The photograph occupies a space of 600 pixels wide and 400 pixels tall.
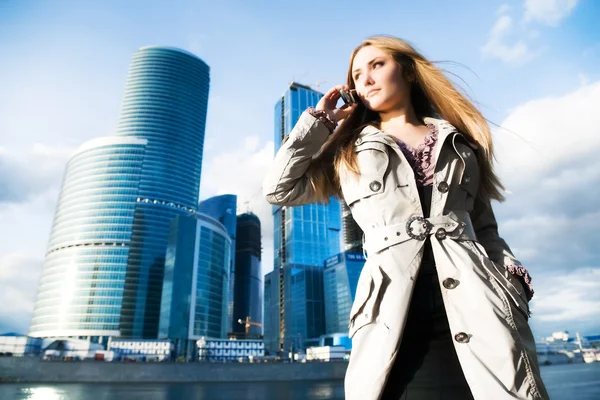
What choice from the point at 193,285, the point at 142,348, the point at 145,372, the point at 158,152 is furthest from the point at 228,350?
the point at 158,152

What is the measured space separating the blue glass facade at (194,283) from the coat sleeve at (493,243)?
255ft

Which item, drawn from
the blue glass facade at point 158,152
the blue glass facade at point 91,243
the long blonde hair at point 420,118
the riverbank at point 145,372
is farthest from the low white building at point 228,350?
the long blonde hair at point 420,118

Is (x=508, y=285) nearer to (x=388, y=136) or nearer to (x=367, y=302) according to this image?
(x=367, y=302)

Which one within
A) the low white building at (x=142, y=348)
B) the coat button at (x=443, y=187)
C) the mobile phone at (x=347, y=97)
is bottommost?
the low white building at (x=142, y=348)

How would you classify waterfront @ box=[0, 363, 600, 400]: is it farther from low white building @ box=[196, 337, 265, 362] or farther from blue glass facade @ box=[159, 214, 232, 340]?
blue glass facade @ box=[159, 214, 232, 340]

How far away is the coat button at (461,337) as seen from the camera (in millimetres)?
1182

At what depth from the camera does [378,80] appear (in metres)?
1.80

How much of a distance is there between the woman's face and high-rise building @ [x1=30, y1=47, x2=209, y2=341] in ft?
298

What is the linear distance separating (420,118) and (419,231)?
87cm

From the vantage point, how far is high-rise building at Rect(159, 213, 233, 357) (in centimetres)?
7163

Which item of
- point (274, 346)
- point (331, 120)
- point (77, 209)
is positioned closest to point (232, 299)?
point (274, 346)

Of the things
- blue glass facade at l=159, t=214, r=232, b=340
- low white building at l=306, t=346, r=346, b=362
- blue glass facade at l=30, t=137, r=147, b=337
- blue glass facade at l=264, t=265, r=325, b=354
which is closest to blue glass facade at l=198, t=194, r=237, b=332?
blue glass facade at l=264, t=265, r=325, b=354

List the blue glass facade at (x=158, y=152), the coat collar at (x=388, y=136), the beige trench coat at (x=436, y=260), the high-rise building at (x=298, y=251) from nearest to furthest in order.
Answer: the beige trench coat at (x=436, y=260)
the coat collar at (x=388, y=136)
the blue glass facade at (x=158, y=152)
the high-rise building at (x=298, y=251)

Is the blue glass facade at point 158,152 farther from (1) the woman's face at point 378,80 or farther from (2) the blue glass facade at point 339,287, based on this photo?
(1) the woman's face at point 378,80
